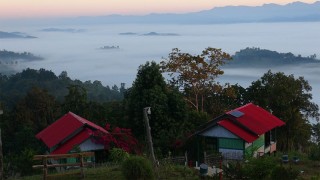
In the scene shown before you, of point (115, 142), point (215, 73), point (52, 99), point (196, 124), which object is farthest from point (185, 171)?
point (52, 99)

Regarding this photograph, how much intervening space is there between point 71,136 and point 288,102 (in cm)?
1297

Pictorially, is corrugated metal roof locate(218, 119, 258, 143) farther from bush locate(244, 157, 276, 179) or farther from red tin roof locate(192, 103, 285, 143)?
bush locate(244, 157, 276, 179)

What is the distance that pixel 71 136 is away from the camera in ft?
63.6

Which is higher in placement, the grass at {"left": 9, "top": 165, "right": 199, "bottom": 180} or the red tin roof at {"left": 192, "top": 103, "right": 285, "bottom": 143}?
the red tin roof at {"left": 192, "top": 103, "right": 285, "bottom": 143}

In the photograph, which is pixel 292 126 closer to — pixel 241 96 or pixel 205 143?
pixel 241 96

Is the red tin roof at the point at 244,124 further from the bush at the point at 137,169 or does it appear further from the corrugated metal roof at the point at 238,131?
the bush at the point at 137,169

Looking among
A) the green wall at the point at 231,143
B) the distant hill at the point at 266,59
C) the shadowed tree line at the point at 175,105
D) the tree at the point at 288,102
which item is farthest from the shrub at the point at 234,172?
the distant hill at the point at 266,59

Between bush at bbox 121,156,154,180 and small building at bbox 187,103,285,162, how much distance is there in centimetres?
845

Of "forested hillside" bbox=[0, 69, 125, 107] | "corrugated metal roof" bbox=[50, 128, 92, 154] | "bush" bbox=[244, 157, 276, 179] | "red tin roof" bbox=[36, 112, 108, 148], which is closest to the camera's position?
"bush" bbox=[244, 157, 276, 179]

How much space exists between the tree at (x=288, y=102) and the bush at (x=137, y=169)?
17020 millimetres

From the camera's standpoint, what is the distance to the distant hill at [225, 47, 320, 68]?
111938mm

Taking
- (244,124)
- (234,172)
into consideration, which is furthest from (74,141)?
(234,172)

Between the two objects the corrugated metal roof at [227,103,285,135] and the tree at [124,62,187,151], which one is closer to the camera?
the corrugated metal roof at [227,103,285,135]

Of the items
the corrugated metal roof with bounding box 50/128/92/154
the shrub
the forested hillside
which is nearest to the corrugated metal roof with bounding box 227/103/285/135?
the corrugated metal roof with bounding box 50/128/92/154
